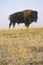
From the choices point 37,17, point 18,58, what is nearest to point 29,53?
point 18,58

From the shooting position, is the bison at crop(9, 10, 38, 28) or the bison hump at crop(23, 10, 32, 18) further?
the bison hump at crop(23, 10, 32, 18)

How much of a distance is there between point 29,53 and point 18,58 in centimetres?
81

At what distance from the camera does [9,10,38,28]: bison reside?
63.5 ft

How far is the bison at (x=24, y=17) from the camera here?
762 inches

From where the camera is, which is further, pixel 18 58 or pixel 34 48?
pixel 34 48

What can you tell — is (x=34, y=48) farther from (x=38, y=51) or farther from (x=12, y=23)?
(x=12, y=23)

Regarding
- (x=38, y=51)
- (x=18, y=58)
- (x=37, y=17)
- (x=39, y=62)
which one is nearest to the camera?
(x=39, y=62)

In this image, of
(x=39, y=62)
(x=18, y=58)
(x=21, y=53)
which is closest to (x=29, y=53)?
(x=21, y=53)

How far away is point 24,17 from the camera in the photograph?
19703 mm

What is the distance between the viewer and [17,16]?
20.2m

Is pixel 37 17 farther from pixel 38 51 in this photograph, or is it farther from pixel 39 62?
pixel 39 62

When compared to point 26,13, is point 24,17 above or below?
below

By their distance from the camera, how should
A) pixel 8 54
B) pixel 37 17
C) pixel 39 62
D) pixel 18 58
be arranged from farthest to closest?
pixel 37 17 → pixel 8 54 → pixel 18 58 → pixel 39 62

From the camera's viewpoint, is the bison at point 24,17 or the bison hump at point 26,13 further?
the bison hump at point 26,13
